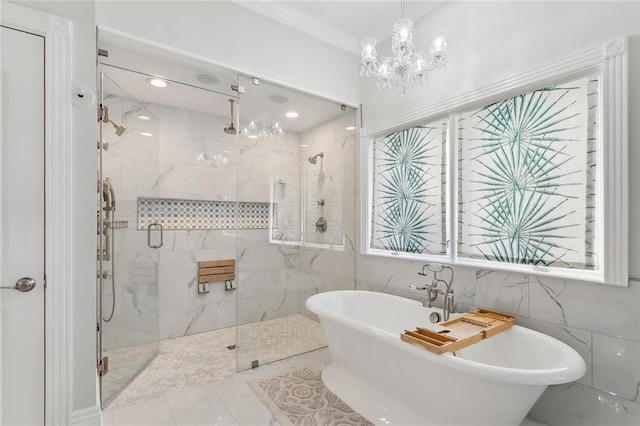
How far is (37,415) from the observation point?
165 cm

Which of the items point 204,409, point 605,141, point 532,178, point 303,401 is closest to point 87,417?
point 204,409

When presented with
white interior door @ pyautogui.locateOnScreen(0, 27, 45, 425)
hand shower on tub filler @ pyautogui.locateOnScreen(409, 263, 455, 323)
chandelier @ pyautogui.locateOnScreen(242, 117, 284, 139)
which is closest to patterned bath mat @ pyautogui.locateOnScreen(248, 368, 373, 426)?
hand shower on tub filler @ pyautogui.locateOnScreen(409, 263, 455, 323)

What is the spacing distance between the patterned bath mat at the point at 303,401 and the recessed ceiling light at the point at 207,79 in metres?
2.46

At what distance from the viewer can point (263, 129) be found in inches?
110

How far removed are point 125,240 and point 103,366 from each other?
3.07 ft

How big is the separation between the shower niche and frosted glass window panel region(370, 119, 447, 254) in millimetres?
339

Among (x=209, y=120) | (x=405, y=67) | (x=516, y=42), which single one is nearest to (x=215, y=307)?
(x=209, y=120)

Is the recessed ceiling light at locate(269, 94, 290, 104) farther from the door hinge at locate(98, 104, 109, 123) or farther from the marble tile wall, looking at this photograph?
the marble tile wall

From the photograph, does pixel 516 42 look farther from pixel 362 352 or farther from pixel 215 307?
pixel 215 307

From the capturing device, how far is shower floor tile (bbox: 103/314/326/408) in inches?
88.9

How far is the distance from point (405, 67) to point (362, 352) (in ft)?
6.07

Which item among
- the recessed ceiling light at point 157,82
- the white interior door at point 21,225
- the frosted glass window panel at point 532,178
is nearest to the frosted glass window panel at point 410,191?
the frosted glass window panel at point 532,178

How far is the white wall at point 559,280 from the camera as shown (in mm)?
1578

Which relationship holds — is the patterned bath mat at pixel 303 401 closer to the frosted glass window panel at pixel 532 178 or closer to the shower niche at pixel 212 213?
the shower niche at pixel 212 213
